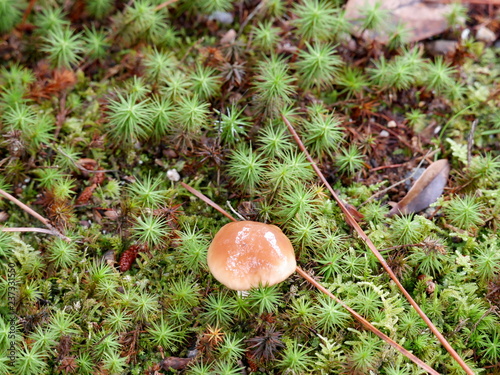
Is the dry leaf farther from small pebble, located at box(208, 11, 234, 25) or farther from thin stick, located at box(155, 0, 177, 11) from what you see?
thin stick, located at box(155, 0, 177, 11)

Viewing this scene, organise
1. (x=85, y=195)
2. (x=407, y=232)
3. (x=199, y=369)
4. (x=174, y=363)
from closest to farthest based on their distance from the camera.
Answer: (x=199, y=369), (x=174, y=363), (x=407, y=232), (x=85, y=195)

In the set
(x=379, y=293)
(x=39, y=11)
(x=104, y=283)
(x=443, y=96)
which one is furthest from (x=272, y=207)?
(x=39, y=11)

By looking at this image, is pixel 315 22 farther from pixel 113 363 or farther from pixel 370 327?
pixel 113 363

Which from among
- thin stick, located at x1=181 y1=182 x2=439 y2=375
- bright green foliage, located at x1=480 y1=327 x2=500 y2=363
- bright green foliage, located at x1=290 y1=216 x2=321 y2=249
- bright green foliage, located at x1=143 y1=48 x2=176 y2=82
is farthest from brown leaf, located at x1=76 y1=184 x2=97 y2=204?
bright green foliage, located at x1=480 y1=327 x2=500 y2=363

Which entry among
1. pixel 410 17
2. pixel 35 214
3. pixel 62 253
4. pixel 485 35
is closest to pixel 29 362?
pixel 62 253

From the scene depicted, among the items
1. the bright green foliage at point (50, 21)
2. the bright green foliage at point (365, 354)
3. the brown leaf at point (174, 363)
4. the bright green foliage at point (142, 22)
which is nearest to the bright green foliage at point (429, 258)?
A: the bright green foliage at point (365, 354)
